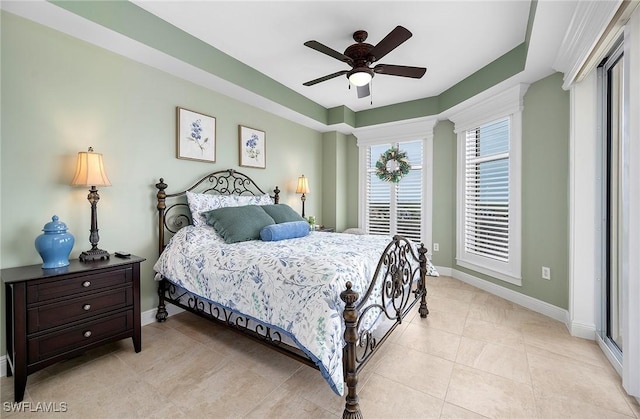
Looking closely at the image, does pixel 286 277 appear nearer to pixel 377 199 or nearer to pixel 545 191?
pixel 545 191

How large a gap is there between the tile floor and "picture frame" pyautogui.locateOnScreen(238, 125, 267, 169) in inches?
82.9

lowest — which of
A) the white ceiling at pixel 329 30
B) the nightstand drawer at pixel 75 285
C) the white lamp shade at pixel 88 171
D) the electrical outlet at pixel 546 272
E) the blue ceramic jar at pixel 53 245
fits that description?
the electrical outlet at pixel 546 272

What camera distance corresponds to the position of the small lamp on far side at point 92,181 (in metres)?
2.04

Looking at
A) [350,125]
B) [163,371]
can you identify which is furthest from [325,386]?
[350,125]

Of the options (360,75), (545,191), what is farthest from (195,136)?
(545,191)

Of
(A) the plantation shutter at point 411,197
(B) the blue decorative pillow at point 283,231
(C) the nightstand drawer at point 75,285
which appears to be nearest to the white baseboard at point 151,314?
(C) the nightstand drawer at point 75,285

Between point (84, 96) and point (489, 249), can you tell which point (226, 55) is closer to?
point (84, 96)

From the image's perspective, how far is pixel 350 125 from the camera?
4812mm

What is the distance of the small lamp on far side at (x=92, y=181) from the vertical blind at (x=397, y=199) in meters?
3.93

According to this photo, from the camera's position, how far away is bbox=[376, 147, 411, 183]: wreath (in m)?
4.61

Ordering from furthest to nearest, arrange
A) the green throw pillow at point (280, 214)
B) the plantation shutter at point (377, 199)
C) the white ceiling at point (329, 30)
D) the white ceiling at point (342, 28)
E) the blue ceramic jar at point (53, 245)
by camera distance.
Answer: the plantation shutter at point (377, 199) → the green throw pillow at point (280, 214) → the white ceiling at point (342, 28) → the white ceiling at point (329, 30) → the blue ceramic jar at point (53, 245)

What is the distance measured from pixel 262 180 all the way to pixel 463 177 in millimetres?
2914

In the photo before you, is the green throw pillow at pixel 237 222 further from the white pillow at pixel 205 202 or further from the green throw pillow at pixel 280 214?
the green throw pillow at pixel 280 214

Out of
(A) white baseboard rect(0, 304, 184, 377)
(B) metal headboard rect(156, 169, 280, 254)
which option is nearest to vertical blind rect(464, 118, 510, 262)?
(B) metal headboard rect(156, 169, 280, 254)
